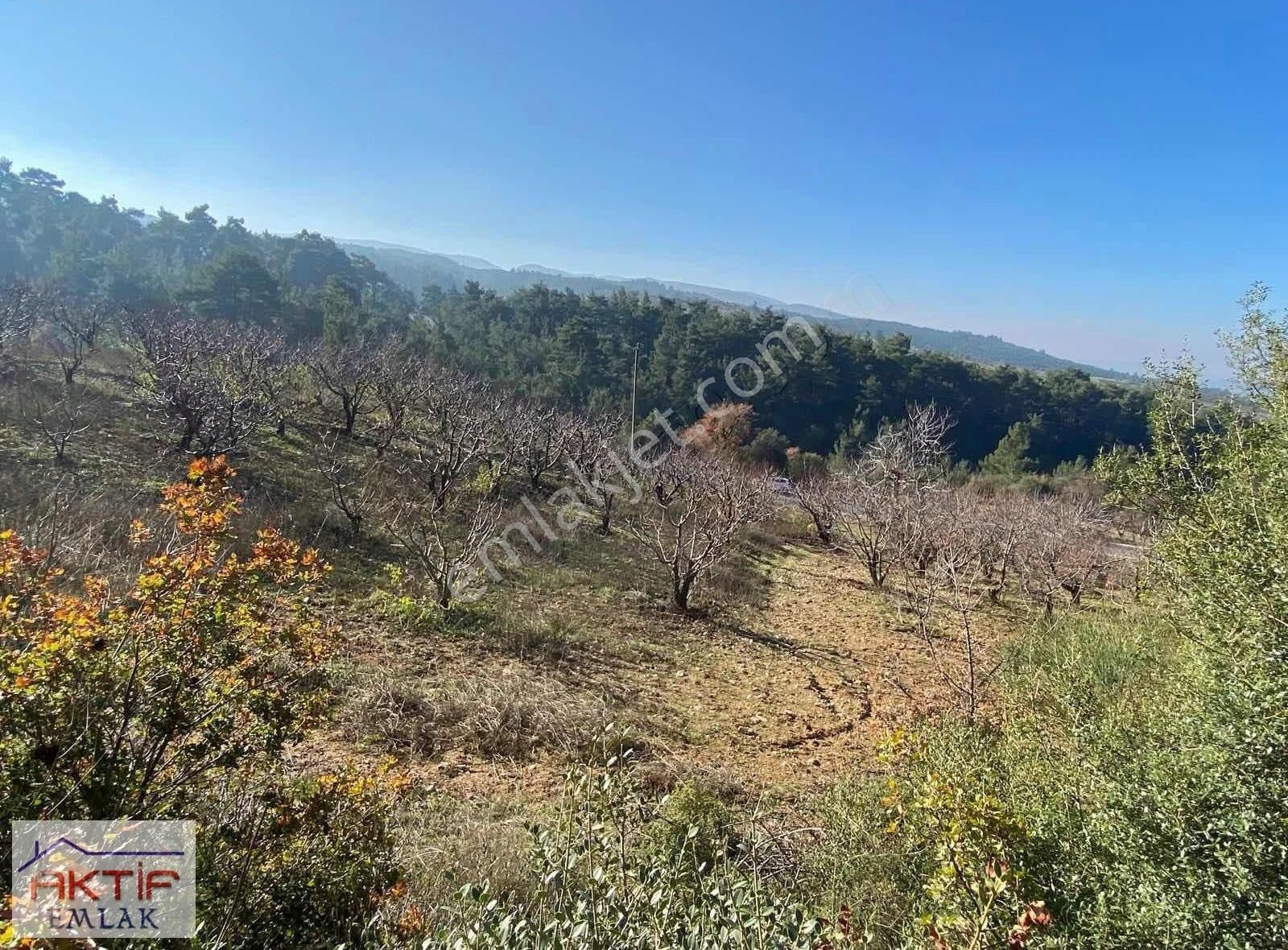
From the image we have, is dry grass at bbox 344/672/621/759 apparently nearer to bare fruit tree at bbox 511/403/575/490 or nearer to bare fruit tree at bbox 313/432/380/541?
bare fruit tree at bbox 313/432/380/541

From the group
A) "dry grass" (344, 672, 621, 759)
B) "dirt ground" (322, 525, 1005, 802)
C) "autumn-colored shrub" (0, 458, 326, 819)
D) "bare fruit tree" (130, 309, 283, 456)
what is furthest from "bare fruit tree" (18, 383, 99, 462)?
"autumn-colored shrub" (0, 458, 326, 819)

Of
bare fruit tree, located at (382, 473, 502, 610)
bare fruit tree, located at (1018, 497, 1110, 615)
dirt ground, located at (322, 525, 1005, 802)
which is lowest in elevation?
dirt ground, located at (322, 525, 1005, 802)

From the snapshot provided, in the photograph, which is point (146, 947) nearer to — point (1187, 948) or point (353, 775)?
point (353, 775)

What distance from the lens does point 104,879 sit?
5.24ft

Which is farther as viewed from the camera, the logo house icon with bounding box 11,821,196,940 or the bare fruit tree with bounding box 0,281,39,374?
the bare fruit tree with bounding box 0,281,39,374

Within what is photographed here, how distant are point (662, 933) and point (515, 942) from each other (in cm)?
39

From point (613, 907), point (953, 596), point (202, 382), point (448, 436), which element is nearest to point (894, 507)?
point (953, 596)

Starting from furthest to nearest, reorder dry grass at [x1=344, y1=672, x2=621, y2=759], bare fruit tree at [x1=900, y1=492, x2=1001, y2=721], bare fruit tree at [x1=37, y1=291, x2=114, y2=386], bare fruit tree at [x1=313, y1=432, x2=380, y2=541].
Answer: bare fruit tree at [x1=37, y1=291, x2=114, y2=386] < bare fruit tree at [x1=313, y1=432, x2=380, y2=541] < bare fruit tree at [x1=900, y1=492, x2=1001, y2=721] < dry grass at [x1=344, y1=672, x2=621, y2=759]

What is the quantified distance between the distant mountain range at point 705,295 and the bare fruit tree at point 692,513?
2622cm

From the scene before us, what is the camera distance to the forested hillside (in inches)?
1046

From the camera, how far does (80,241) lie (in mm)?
32562

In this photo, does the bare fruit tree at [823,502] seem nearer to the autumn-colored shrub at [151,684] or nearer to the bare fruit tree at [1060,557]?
the bare fruit tree at [1060,557]

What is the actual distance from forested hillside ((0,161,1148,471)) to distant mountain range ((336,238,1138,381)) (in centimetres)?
486

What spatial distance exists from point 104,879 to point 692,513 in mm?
8224
